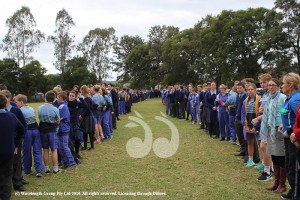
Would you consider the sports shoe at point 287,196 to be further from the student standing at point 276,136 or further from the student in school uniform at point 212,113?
the student in school uniform at point 212,113

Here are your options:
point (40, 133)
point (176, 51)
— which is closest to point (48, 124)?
point (40, 133)

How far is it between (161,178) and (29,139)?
3066mm

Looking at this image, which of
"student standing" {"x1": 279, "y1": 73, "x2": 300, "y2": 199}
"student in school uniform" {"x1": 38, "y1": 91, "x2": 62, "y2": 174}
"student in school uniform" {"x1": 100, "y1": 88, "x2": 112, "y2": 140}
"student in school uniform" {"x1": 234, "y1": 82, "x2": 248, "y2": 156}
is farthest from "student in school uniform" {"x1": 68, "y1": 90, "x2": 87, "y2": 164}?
"student standing" {"x1": 279, "y1": 73, "x2": 300, "y2": 199}

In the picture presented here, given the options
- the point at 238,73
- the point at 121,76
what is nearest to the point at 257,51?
the point at 238,73

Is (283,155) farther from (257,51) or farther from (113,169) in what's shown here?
(257,51)

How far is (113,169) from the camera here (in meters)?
7.80

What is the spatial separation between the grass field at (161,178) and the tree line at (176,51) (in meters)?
30.3

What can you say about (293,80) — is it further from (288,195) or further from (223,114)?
(223,114)

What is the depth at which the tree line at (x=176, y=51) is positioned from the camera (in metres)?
36.7

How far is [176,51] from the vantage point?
56.3 m

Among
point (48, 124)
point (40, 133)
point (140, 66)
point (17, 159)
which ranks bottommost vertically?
point (17, 159)

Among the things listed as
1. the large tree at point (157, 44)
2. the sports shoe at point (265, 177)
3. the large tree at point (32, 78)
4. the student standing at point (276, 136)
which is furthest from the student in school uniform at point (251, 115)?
the large tree at point (157, 44)

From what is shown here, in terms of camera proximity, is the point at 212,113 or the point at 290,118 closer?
the point at 290,118

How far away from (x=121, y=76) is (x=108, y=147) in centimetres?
6870
